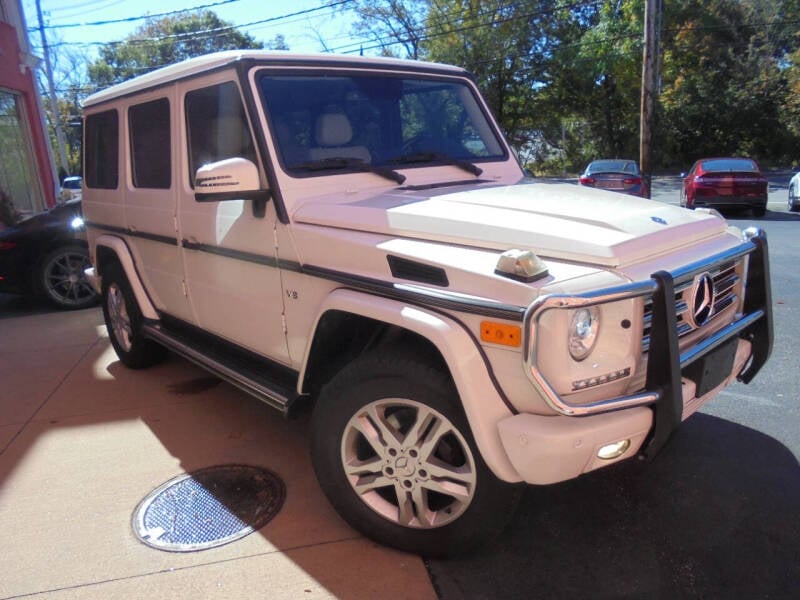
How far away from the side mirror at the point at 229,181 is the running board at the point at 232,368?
95 cm

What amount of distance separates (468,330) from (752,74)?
3572 centimetres

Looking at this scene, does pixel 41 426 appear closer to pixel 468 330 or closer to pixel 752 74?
pixel 468 330

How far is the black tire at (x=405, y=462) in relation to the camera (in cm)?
247

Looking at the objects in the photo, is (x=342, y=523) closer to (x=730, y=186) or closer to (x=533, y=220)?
(x=533, y=220)

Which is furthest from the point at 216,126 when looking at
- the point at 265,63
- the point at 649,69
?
the point at 649,69

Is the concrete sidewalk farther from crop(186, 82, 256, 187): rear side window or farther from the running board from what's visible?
crop(186, 82, 256, 187): rear side window

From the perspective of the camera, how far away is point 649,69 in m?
16.5

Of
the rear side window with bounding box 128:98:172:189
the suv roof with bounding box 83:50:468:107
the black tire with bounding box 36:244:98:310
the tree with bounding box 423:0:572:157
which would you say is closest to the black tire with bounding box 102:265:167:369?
the rear side window with bounding box 128:98:172:189

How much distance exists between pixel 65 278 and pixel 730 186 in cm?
1351

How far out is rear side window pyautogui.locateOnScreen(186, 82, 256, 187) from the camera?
A: 3328mm

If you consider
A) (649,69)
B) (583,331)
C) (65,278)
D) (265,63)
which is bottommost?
(65,278)

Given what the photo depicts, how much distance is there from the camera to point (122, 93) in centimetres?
453

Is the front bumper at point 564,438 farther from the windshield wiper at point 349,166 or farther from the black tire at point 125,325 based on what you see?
the black tire at point 125,325

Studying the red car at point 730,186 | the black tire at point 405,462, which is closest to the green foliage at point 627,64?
the red car at point 730,186
